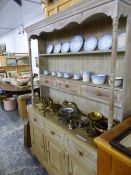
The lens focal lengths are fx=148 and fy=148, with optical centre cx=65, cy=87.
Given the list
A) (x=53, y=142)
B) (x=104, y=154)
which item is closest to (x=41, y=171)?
(x=53, y=142)

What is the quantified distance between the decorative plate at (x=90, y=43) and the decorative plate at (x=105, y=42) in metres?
0.06

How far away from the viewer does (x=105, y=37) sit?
1450 mm

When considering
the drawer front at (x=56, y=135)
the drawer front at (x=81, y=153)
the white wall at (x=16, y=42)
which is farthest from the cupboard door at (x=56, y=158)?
the white wall at (x=16, y=42)

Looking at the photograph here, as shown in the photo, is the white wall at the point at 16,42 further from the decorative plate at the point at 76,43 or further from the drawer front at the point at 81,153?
the drawer front at the point at 81,153

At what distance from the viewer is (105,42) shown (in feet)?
4.71

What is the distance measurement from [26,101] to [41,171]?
1.98 metres

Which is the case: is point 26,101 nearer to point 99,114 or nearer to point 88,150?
point 99,114

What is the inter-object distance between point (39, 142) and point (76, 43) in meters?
1.37

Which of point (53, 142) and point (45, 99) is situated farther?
point (45, 99)

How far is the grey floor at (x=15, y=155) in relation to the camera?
2.02 metres

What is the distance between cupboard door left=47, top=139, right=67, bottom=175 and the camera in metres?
1.56

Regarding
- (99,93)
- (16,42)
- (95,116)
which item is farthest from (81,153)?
(16,42)

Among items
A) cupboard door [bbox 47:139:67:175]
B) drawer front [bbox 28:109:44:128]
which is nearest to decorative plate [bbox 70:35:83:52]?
drawer front [bbox 28:109:44:128]

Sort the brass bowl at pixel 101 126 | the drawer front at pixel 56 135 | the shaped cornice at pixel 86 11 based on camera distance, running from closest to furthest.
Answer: the shaped cornice at pixel 86 11, the brass bowl at pixel 101 126, the drawer front at pixel 56 135
